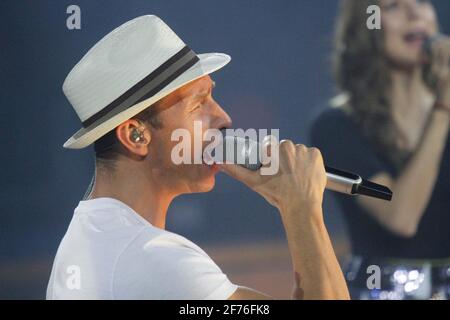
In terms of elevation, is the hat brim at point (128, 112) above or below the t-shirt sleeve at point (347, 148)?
above

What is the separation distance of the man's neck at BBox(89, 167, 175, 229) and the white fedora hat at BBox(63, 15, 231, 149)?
83mm

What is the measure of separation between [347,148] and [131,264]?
1.72 m

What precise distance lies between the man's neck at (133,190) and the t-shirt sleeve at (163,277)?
7.4 inches

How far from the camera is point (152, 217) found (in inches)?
58.8

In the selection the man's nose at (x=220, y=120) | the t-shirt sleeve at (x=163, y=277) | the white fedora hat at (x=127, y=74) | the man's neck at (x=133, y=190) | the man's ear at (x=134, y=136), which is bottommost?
the t-shirt sleeve at (x=163, y=277)

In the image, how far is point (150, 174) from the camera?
59.6 inches

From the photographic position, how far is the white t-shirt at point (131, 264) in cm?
127

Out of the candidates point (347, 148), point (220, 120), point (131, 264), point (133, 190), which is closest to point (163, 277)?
point (131, 264)

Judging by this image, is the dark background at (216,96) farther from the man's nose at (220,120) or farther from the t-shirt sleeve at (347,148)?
the man's nose at (220,120)

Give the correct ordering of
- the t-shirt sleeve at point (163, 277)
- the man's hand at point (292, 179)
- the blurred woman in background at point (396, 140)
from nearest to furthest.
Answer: the t-shirt sleeve at point (163, 277) → the man's hand at point (292, 179) → the blurred woman in background at point (396, 140)

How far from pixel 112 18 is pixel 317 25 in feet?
2.51

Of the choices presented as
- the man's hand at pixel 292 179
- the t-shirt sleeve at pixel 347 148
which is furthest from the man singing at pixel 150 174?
the t-shirt sleeve at pixel 347 148

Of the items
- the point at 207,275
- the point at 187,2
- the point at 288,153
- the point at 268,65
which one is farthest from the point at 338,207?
the point at 207,275
